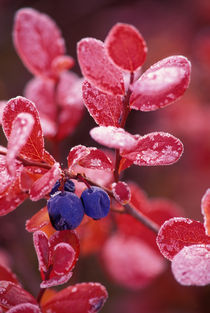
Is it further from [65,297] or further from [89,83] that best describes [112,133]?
[65,297]

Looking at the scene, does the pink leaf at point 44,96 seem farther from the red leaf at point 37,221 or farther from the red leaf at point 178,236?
the red leaf at point 178,236

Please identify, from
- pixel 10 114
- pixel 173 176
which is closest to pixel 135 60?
pixel 10 114

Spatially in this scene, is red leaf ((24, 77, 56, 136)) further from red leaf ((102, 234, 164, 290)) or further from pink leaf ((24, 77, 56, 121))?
red leaf ((102, 234, 164, 290))

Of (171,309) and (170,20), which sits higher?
(170,20)

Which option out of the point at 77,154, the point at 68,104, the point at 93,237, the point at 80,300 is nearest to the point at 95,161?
the point at 77,154

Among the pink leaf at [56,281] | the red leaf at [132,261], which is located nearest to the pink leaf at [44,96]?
the red leaf at [132,261]
